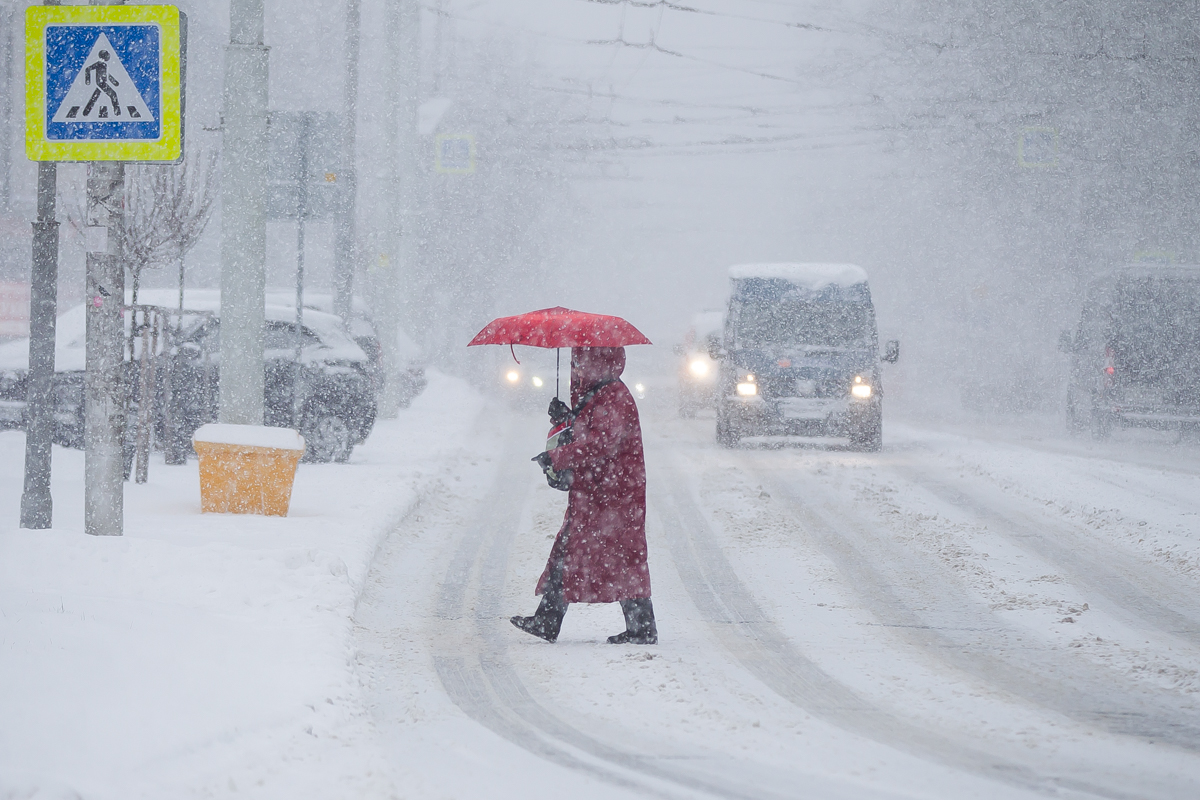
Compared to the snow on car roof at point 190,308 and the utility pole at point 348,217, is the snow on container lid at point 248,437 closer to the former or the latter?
the snow on car roof at point 190,308

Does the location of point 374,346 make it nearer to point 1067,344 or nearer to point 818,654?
point 1067,344

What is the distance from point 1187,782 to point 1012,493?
335 inches

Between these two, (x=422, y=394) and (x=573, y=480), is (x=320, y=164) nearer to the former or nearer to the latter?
(x=573, y=480)

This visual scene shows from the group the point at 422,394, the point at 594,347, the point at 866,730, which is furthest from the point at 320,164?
the point at 422,394

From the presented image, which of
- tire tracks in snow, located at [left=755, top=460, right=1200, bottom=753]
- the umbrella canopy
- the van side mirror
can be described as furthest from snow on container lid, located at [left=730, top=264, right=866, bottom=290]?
the umbrella canopy

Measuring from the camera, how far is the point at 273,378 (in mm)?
13609

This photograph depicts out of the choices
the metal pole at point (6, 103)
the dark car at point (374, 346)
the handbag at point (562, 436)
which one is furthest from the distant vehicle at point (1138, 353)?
the metal pole at point (6, 103)

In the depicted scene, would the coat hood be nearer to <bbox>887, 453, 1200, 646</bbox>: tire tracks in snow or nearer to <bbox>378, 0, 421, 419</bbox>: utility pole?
<bbox>887, 453, 1200, 646</bbox>: tire tracks in snow

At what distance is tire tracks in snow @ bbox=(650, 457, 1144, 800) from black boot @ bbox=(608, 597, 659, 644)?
1.28ft

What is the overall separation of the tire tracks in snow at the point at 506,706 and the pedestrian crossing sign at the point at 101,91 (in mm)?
2988

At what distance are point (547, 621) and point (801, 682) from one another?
54.4 inches

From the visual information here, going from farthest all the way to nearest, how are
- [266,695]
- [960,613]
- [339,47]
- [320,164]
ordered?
1. [339,47]
2. [320,164]
3. [960,613]
4. [266,695]

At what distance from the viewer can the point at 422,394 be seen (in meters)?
28.3

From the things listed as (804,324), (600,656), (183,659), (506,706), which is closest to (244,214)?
(600,656)
